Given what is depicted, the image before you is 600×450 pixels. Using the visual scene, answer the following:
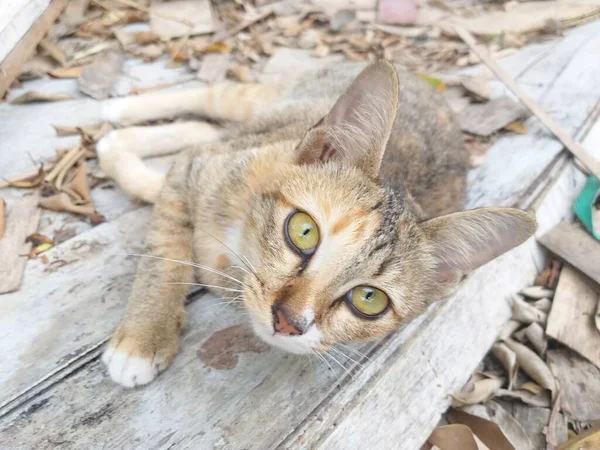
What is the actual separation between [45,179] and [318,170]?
4.60ft

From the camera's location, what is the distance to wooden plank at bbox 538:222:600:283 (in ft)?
7.65

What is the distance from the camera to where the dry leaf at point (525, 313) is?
2.21 m

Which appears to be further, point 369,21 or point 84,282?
point 369,21

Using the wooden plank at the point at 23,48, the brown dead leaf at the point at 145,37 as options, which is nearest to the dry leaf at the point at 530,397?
the wooden plank at the point at 23,48

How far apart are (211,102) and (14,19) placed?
Result: 1.14 m

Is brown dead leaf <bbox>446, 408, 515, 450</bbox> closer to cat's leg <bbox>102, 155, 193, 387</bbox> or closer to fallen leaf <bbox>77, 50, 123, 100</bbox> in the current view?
cat's leg <bbox>102, 155, 193, 387</bbox>

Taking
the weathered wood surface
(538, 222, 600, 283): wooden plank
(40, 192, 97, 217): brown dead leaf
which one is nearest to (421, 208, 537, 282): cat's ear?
the weathered wood surface

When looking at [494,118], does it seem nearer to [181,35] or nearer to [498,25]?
[498,25]

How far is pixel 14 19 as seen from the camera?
7.79 ft

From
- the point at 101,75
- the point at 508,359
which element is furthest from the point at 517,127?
the point at 101,75

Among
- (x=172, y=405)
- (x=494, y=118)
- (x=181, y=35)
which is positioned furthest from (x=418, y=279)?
(x=181, y=35)

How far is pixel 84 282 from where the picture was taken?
1930 mm

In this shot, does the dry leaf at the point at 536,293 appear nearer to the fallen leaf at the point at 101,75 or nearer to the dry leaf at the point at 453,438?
the dry leaf at the point at 453,438

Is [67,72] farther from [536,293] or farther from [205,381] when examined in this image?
[536,293]
